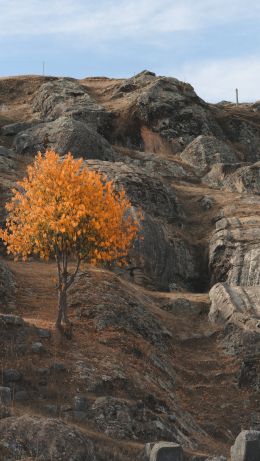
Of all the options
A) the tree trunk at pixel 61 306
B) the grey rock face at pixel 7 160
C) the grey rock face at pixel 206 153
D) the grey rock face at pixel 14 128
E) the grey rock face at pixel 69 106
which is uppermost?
the grey rock face at pixel 69 106

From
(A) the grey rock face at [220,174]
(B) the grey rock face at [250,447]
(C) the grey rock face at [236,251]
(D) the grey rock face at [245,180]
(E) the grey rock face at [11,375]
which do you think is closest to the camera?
(B) the grey rock face at [250,447]

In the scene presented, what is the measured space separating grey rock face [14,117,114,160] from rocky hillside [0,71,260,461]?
137 mm

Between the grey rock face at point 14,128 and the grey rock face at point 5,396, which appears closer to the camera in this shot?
the grey rock face at point 5,396

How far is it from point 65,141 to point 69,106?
19.8 metres

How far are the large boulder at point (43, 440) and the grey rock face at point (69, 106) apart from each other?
57646 millimetres

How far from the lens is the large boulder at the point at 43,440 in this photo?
58.9 feet

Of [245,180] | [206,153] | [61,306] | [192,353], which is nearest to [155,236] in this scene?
[192,353]

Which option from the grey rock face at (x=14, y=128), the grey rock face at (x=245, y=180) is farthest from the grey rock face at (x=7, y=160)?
the grey rock face at (x=245, y=180)

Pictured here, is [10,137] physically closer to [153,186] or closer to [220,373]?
[153,186]

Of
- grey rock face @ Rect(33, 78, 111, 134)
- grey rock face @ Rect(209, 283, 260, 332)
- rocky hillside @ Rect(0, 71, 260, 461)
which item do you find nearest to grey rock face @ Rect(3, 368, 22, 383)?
rocky hillside @ Rect(0, 71, 260, 461)

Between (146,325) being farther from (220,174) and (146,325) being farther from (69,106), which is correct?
(69,106)

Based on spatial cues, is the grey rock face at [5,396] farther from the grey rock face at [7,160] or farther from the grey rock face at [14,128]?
the grey rock face at [14,128]

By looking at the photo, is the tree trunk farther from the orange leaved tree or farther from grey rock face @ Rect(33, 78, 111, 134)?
grey rock face @ Rect(33, 78, 111, 134)

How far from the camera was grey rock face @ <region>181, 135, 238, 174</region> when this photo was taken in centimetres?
6959
